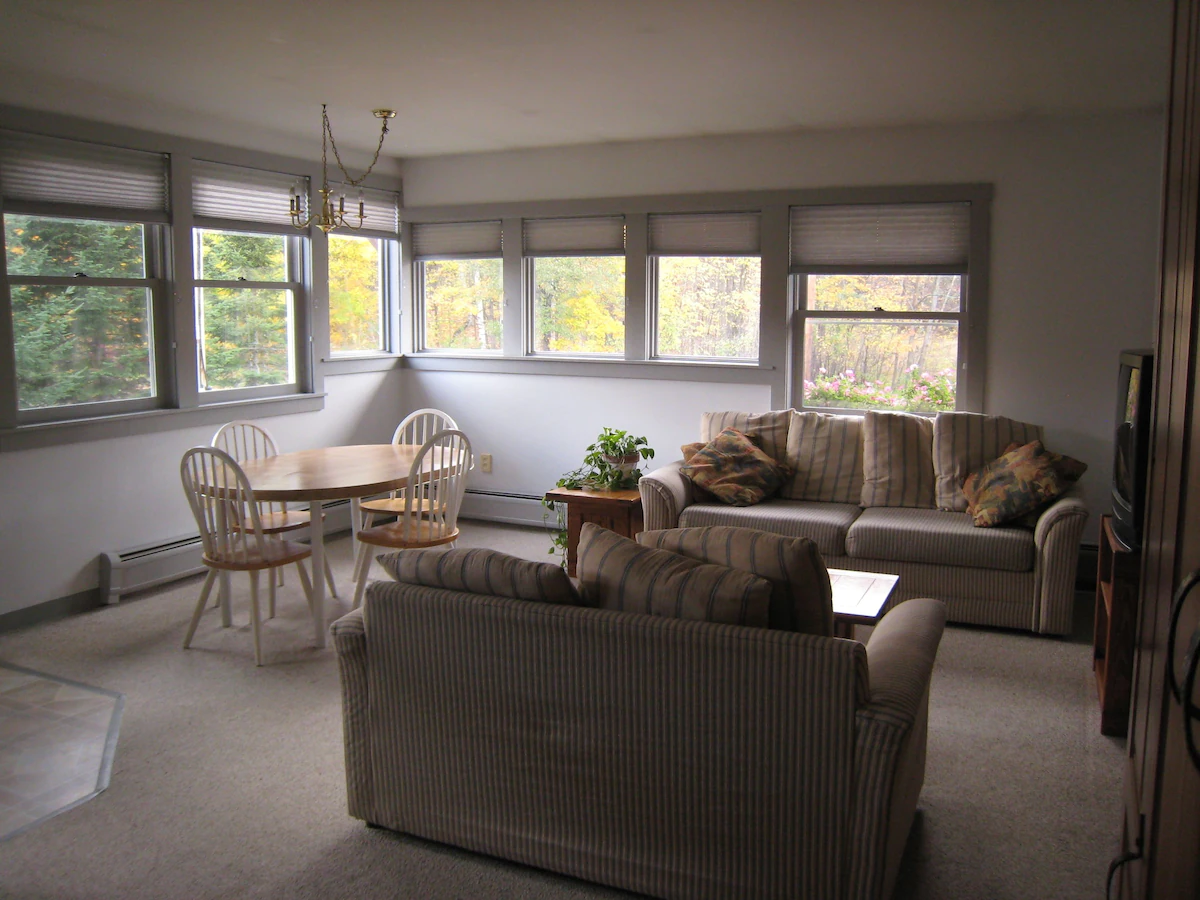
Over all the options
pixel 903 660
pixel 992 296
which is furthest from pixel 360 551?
pixel 992 296

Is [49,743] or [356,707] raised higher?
[356,707]

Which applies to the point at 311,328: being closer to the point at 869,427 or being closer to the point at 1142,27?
the point at 869,427

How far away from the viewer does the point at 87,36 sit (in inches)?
142

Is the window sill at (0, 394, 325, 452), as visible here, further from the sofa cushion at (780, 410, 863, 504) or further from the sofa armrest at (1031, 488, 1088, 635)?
the sofa armrest at (1031, 488, 1088, 635)

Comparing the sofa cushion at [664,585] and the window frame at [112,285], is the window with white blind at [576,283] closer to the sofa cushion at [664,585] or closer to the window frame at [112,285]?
the window frame at [112,285]

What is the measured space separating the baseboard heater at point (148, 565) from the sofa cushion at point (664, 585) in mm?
3026

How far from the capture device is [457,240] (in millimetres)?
6621

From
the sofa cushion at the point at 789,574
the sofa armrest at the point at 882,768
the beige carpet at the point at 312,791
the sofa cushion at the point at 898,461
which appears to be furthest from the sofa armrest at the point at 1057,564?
the sofa cushion at the point at 789,574

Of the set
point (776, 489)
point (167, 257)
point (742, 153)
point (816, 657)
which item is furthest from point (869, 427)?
point (167, 257)

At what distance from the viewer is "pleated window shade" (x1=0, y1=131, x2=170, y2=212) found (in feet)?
14.1

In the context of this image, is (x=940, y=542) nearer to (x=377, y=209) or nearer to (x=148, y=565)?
(x=148, y=565)

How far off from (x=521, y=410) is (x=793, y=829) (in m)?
4.51

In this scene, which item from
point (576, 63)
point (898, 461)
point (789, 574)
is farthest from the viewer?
point (898, 461)

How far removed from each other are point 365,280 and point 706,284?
7.57 feet
